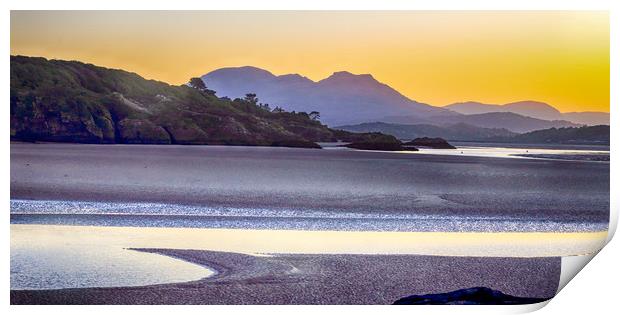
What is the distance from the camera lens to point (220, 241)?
29.7ft

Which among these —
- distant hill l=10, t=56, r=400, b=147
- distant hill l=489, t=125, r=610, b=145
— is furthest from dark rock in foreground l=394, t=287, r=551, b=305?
distant hill l=10, t=56, r=400, b=147

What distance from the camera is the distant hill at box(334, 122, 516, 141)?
1087 centimetres

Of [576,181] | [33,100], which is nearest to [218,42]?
[33,100]

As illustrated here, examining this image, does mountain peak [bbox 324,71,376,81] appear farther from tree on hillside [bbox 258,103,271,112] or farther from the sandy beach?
the sandy beach

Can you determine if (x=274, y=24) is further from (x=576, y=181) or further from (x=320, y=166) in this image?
(x=576, y=181)

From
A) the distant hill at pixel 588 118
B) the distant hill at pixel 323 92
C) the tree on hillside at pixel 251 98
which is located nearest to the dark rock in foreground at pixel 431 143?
the distant hill at pixel 323 92

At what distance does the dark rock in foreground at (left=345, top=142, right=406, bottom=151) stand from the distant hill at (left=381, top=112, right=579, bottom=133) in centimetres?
30

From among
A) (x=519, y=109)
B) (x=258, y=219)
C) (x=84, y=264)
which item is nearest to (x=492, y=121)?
(x=519, y=109)

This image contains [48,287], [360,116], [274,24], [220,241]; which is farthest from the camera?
[360,116]

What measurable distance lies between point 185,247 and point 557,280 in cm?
359

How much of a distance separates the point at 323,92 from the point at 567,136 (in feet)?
9.70

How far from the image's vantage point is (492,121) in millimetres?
10961
